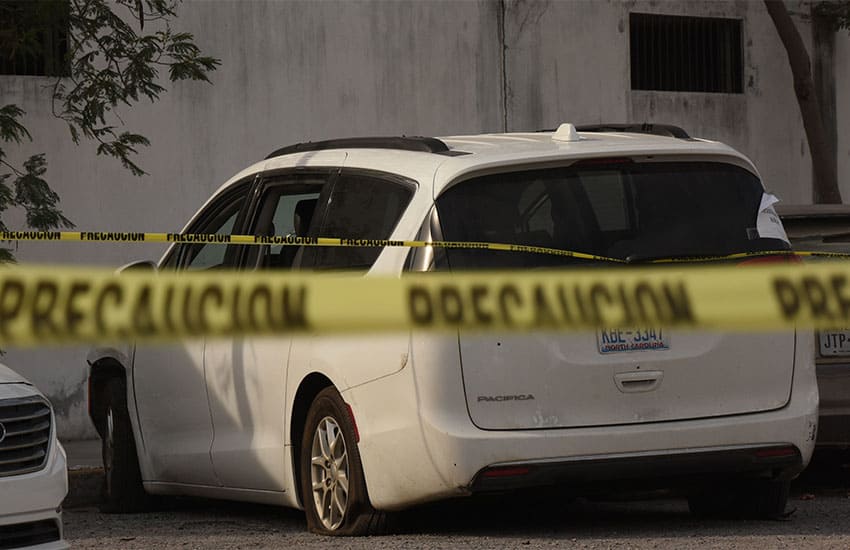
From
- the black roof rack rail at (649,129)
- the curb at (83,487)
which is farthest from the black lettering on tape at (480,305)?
the curb at (83,487)

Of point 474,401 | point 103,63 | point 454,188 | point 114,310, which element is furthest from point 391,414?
point 103,63

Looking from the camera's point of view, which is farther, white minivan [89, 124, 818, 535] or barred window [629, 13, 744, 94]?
barred window [629, 13, 744, 94]

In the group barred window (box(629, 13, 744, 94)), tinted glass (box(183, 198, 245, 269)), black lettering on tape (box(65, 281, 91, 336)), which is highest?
barred window (box(629, 13, 744, 94))

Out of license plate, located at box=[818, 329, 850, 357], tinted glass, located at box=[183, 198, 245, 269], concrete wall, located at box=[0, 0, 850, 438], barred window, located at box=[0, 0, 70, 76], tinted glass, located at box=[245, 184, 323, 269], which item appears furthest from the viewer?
concrete wall, located at box=[0, 0, 850, 438]

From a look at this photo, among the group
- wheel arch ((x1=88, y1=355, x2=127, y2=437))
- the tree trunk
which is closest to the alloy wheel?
wheel arch ((x1=88, y1=355, x2=127, y2=437))

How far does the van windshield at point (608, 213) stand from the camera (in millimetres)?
6973

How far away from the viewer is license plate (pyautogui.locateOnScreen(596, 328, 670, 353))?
690cm

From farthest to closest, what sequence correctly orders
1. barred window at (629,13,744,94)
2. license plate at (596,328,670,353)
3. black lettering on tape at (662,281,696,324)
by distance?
barred window at (629,13,744,94) < license plate at (596,328,670,353) < black lettering on tape at (662,281,696,324)

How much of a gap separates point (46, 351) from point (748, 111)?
8039 millimetres

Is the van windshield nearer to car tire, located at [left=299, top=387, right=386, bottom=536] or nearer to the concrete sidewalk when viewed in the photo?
car tire, located at [left=299, top=387, right=386, bottom=536]

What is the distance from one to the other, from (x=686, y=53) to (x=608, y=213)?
1154cm

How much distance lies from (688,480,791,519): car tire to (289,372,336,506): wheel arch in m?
1.86

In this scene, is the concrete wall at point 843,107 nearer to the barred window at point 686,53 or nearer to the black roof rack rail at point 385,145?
the barred window at point 686,53

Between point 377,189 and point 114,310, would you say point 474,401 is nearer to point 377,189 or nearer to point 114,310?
point 377,189
